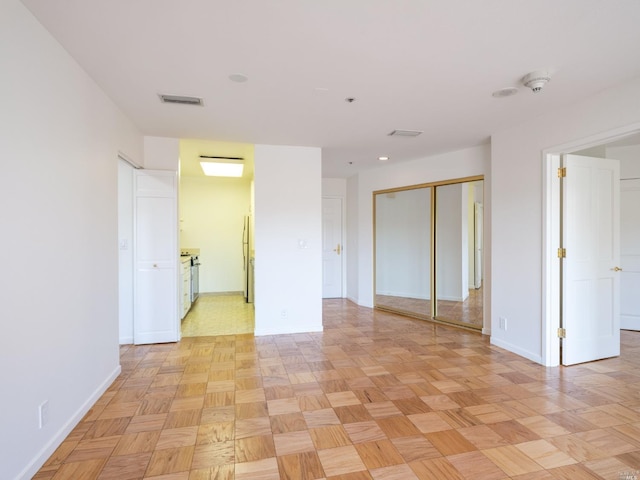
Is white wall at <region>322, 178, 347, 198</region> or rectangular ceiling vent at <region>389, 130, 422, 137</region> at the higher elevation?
rectangular ceiling vent at <region>389, 130, 422, 137</region>

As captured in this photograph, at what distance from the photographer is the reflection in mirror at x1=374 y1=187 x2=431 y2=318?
570 centimetres

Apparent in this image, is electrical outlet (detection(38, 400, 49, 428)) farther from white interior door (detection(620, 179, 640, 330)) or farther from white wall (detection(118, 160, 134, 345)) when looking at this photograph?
white interior door (detection(620, 179, 640, 330))

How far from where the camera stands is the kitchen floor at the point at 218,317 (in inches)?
190

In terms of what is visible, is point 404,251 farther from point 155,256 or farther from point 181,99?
point 181,99

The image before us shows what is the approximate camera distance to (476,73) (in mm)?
2588

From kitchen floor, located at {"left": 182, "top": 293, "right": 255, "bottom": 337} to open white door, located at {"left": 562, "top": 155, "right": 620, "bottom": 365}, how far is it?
3806 mm

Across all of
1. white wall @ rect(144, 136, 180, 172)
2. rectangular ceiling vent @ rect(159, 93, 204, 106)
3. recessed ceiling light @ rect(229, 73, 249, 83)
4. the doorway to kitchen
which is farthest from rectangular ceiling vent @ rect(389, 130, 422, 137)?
the doorway to kitchen

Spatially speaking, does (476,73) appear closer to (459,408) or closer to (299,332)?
(459,408)

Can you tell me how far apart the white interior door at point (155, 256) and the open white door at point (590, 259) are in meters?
4.32

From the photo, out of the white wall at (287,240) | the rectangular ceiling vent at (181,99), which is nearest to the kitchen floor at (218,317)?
the white wall at (287,240)

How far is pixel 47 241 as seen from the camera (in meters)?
2.03

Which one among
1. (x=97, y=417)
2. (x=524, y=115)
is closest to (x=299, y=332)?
(x=97, y=417)

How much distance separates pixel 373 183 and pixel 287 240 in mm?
2389

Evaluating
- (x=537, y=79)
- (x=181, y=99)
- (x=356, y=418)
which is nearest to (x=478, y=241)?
(x=537, y=79)
